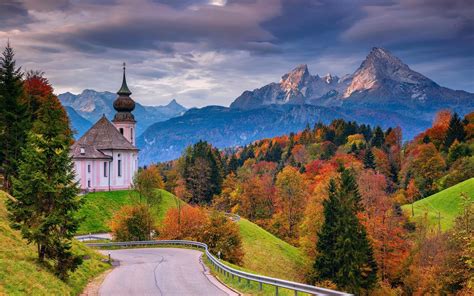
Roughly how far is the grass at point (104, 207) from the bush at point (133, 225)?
8325mm

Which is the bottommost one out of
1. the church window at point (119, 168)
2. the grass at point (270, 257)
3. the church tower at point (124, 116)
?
the grass at point (270, 257)

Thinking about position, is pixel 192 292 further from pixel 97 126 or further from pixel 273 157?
pixel 273 157

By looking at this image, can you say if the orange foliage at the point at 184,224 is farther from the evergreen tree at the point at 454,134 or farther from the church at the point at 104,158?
the evergreen tree at the point at 454,134

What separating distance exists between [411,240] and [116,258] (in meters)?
35.7

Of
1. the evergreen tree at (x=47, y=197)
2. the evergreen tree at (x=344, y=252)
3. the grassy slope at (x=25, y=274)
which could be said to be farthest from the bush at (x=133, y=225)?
the evergreen tree at (x=47, y=197)

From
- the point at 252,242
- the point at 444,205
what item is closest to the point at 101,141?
the point at 252,242

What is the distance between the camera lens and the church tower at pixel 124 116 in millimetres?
89500

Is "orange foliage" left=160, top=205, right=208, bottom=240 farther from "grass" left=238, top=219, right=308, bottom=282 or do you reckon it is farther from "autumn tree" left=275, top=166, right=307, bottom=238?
"autumn tree" left=275, top=166, right=307, bottom=238

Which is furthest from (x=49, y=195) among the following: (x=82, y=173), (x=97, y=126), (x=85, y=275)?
(x=97, y=126)

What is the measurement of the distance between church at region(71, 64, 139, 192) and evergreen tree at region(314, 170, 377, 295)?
38416mm

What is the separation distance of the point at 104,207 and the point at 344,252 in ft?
115

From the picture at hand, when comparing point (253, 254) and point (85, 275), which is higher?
point (85, 275)

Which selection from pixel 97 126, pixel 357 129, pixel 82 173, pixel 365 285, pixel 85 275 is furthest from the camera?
pixel 357 129

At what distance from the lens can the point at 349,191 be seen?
57.7m
